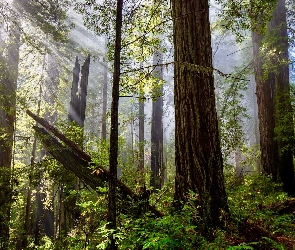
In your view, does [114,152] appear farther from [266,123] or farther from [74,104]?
[74,104]

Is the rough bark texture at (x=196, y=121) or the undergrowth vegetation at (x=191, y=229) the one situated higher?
the rough bark texture at (x=196, y=121)

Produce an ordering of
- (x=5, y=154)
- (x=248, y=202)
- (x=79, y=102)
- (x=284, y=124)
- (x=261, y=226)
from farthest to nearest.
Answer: (x=79, y=102) < (x=5, y=154) < (x=284, y=124) < (x=248, y=202) < (x=261, y=226)

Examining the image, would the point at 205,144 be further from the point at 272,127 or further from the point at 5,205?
the point at 272,127

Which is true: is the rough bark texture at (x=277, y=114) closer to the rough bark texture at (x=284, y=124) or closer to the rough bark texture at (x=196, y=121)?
the rough bark texture at (x=284, y=124)

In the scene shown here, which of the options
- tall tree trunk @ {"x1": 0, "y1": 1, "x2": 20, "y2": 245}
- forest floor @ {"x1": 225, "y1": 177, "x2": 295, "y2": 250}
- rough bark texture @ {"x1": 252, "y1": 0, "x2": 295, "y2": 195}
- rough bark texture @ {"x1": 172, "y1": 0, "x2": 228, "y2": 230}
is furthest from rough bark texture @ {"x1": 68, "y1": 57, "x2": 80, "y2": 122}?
forest floor @ {"x1": 225, "y1": 177, "x2": 295, "y2": 250}

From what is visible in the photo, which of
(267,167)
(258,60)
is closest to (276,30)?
(258,60)

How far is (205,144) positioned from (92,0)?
317 centimetres

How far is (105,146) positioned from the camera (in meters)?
6.94

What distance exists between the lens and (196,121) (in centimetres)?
464

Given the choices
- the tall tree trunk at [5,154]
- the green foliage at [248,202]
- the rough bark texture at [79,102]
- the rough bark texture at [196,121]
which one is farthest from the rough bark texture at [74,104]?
the rough bark texture at [196,121]

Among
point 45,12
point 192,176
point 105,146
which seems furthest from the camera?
point 45,12

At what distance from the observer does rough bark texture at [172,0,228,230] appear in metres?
4.35

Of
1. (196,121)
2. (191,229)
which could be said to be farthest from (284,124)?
(191,229)

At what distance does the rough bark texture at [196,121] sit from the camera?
4352mm
